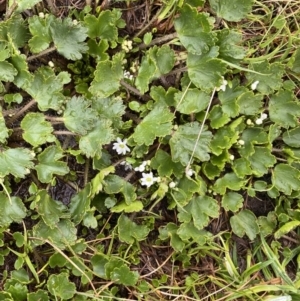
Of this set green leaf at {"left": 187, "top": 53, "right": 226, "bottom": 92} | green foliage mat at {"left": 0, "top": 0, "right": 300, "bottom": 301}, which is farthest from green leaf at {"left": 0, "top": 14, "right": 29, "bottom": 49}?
green leaf at {"left": 187, "top": 53, "right": 226, "bottom": 92}

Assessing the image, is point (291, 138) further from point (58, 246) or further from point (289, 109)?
point (58, 246)

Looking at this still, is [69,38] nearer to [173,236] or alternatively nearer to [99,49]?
[99,49]

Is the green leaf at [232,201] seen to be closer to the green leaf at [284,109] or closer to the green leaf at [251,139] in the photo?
the green leaf at [251,139]

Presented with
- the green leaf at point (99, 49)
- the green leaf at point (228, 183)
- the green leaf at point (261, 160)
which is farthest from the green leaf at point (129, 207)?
the green leaf at point (99, 49)

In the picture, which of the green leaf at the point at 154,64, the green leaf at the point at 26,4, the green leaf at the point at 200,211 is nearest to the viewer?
the green leaf at the point at 26,4

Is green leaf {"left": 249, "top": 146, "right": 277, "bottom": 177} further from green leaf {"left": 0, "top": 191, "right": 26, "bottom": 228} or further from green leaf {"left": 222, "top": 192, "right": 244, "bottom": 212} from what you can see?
green leaf {"left": 0, "top": 191, "right": 26, "bottom": 228}

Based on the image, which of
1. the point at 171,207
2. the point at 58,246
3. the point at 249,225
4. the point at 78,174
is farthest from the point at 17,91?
the point at 249,225
